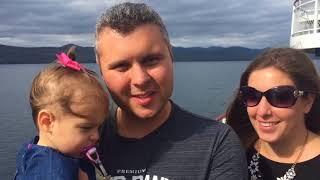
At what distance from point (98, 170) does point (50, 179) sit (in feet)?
1.18

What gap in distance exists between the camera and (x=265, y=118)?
3.65m

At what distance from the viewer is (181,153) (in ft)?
9.11

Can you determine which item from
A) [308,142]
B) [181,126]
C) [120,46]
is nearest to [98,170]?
[181,126]

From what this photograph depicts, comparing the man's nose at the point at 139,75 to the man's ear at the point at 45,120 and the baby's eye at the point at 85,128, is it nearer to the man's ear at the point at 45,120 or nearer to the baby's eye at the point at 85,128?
the baby's eye at the point at 85,128

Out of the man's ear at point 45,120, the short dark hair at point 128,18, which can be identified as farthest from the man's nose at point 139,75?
the man's ear at point 45,120

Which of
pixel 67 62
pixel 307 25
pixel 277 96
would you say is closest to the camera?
pixel 67 62

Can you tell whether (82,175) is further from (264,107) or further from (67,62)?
(264,107)

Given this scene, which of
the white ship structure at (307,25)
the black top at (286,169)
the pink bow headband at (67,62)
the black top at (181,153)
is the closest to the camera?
the black top at (181,153)

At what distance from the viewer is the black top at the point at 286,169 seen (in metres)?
3.53

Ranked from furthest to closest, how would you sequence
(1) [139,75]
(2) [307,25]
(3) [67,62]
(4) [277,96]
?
1. (2) [307,25]
2. (4) [277,96]
3. (3) [67,62]
4. (1) [139,75]

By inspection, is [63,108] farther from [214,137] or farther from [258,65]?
[258,65]

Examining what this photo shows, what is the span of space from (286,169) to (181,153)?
1211 mm

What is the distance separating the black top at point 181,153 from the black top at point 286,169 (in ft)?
3.09

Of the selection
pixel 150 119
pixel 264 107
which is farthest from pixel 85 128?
pixel 264 107
